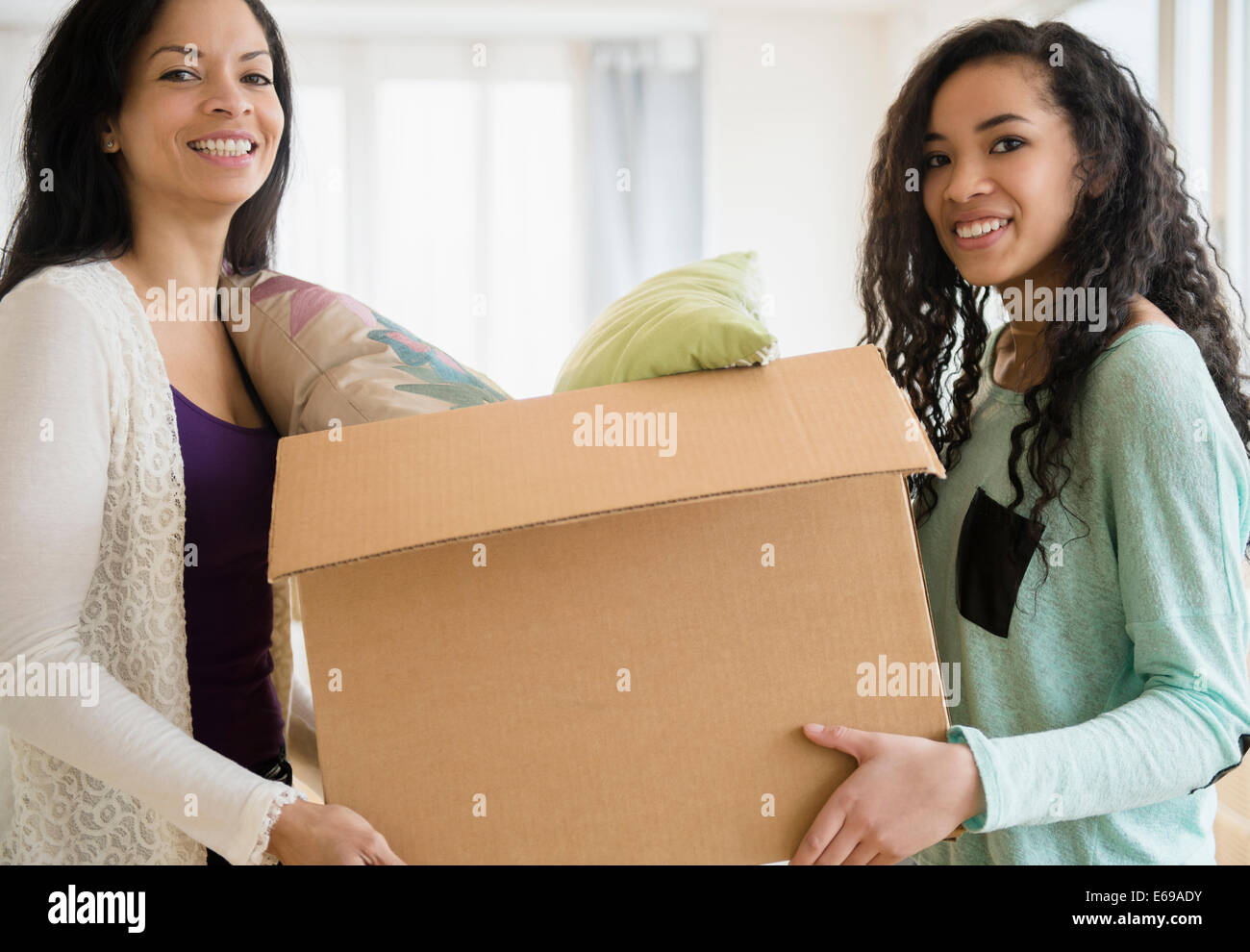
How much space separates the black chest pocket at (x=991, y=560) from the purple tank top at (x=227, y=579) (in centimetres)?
65

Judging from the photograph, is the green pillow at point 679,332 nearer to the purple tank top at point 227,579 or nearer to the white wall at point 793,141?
the purple tank top at point 227,579

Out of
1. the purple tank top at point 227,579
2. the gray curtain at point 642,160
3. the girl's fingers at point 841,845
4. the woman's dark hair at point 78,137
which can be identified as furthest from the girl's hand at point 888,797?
the gray curtain at point 642,160

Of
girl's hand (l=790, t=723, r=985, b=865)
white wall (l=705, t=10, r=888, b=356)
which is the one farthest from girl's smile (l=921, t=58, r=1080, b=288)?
white wall (l=705, t=10, r=888, b=356)

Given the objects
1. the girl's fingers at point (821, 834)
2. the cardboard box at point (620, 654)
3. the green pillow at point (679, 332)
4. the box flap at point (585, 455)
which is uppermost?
the green pillow at point (679, 332)

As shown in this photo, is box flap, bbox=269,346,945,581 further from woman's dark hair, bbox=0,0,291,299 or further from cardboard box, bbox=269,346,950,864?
woman's dark hair, bbox=0,0,291,299

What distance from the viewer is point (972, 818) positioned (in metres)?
0.70

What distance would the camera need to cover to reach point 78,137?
0.90 meters

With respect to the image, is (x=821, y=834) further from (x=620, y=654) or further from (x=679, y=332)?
(x=679, y=332)


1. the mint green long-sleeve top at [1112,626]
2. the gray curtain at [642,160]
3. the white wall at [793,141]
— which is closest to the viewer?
the mint green long-sleeve top at [1112,626]

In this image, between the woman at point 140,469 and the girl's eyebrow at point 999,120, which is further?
the girl's eyebrow at point 999,120

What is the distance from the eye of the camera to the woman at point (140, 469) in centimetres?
71

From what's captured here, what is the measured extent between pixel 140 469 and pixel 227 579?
14 centimetres
